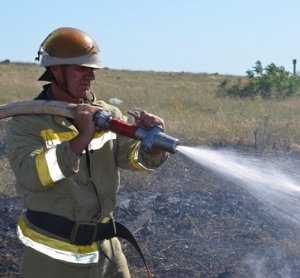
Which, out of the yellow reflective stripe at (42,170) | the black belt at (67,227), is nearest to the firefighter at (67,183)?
the black belt at (67,227)

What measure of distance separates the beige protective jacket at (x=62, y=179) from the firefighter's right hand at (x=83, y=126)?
8 cm

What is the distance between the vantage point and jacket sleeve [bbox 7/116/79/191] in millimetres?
2668

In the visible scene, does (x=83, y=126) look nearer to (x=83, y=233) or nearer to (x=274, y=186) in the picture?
(x=83, y=233)

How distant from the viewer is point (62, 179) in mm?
2836

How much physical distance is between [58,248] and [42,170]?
19.0 inches

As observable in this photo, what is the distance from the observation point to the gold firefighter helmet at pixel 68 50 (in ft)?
9.66

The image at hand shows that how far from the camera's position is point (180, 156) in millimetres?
8680

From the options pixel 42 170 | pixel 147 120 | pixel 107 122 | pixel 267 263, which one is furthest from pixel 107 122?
pixel 267 263

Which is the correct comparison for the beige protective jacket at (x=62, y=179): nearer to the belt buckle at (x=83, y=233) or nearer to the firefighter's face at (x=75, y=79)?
the belt buckle at (x=83, y=233)

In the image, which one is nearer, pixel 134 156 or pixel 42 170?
pixel 42 170

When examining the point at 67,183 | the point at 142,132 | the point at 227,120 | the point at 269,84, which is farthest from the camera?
the point at 269,84

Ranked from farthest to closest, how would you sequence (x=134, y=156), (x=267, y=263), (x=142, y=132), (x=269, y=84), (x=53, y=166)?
(x=269, y=84), (x=267, y=263), (x=134, y=156), (x=142, y=132), (x=53, y=166)

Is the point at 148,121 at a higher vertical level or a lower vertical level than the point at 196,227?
higher

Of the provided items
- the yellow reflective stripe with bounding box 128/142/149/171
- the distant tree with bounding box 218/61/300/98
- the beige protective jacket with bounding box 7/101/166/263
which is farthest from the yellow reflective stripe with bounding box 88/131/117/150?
the distant tree with bounding box 218/61/300/98
